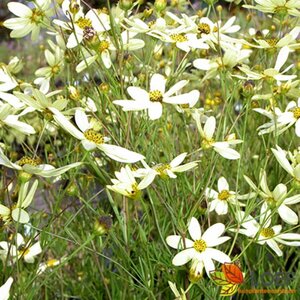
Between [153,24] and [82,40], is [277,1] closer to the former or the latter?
[153,24]

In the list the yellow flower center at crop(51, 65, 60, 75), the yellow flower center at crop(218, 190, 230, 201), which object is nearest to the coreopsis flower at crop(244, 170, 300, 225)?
the yellow flower center at crop(218, 190, 230, 201)

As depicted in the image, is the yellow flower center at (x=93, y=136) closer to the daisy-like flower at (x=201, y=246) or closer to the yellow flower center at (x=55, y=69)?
the daisy-like flower at (x=201, y=246)

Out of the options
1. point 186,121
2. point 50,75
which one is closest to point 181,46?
point 186,121

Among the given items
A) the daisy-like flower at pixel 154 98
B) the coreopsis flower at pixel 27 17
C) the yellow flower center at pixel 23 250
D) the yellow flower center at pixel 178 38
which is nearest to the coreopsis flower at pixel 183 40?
the yellow flower center at pixel 178 38

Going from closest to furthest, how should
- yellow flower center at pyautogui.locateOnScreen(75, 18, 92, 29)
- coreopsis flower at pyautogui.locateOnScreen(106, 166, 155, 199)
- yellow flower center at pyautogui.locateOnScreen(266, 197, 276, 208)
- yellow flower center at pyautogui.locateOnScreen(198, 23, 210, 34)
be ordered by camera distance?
coreopsis flower at pyautogui.locateOnScreen(106, 166, 155, 199) < yellow flower center at pyautogui.locateOnScreen(266, 197, 276, 208) < yellow flower center at pyautogui.locateOnScreen(75, 18, 92, 29) < yellow flower center at pyautogui.locateOnScreen(198, 23, 210, 34)

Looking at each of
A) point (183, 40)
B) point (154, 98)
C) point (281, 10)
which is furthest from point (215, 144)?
point (281, 10)

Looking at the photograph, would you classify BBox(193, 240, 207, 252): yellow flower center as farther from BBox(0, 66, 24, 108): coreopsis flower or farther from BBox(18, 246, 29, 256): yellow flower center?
BBox(0, 66, 24, 108): coreopsis flower
